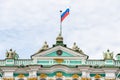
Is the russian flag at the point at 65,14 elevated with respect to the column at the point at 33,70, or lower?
elevated

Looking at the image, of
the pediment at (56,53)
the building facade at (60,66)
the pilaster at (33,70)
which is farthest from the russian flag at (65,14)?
the pilaster at (33,70)

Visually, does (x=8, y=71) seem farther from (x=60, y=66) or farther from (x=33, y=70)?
(x=60, y=66)

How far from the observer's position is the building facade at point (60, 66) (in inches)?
1868

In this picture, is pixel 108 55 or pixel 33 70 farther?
pixel 108 55

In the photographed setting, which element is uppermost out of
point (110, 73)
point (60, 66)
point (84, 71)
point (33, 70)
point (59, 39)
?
point (59, 39)

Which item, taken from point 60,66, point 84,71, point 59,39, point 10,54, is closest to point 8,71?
point 10,54

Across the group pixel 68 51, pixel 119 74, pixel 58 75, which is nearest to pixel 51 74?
pixel 58 75

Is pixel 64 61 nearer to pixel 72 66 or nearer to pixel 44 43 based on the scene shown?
pixel 72 66

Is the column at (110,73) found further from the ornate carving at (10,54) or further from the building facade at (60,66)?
the ornate carving at (10,54)

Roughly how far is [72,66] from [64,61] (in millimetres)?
1396

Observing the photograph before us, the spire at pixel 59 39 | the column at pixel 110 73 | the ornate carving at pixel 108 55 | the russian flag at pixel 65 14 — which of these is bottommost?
the column at pixel 110 73

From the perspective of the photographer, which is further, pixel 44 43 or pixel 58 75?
pixel 44 43

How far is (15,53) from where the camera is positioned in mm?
50406

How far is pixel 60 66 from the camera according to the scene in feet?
155
